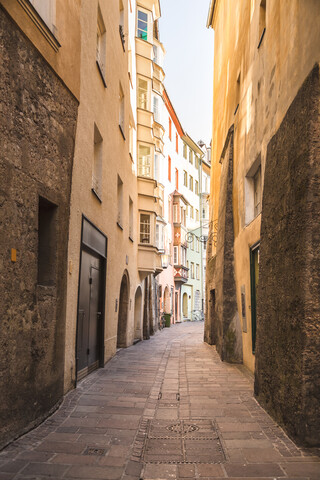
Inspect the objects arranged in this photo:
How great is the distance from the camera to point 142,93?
65.7 ft

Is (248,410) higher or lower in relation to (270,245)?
lower

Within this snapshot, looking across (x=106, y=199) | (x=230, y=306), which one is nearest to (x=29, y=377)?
(x=106, y=199)

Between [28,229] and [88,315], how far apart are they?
431 cm

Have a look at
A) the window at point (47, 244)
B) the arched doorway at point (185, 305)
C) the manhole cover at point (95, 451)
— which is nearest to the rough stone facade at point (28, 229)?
the window at point (47, 244)

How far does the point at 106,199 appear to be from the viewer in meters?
11.3

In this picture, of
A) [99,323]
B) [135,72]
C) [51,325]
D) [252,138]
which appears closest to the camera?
[51,325]

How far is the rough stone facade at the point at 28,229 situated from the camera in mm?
4906

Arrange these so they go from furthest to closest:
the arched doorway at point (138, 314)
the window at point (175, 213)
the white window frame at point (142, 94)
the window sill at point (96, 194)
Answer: the window at point (175, 213), the white window frame at point (142, 94), the arched doorway at point (138, 314), the window sill at point (96, 194)

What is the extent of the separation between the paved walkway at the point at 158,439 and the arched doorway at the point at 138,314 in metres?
10.5

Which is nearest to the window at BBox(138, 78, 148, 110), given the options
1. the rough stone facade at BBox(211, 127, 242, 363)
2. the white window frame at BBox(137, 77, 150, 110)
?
the white window frame at BBox(137, 77, 150, 110)

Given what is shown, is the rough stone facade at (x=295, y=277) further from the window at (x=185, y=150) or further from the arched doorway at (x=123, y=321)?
the window at (x=185, y=150)

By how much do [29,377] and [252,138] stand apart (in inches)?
265

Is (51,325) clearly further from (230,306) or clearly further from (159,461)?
(230,306)

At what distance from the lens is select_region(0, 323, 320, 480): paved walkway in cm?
420
